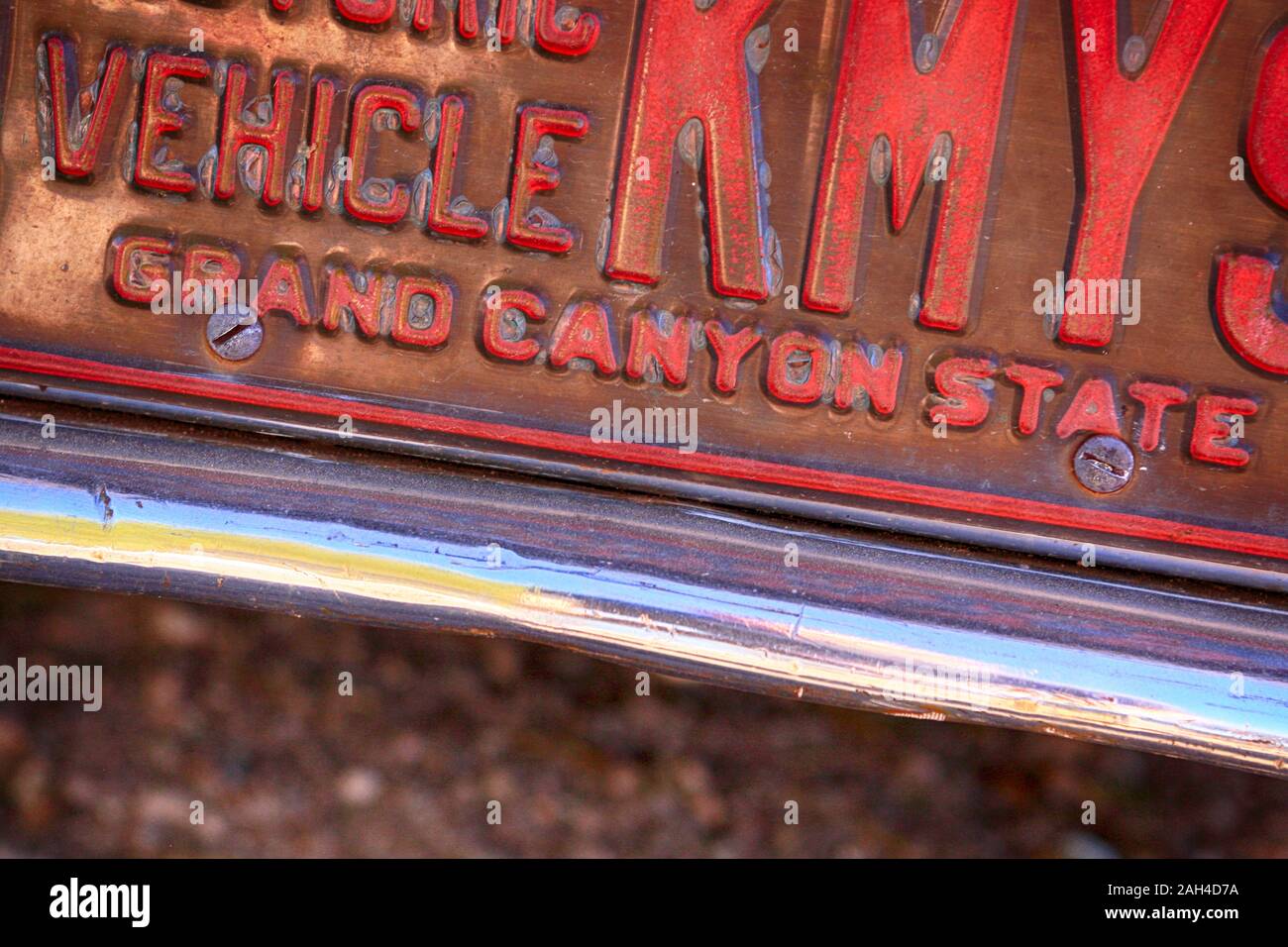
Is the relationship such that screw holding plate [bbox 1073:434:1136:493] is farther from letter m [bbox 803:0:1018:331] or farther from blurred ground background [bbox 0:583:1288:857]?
blurred ground background [bbox 0:583:1288:857]

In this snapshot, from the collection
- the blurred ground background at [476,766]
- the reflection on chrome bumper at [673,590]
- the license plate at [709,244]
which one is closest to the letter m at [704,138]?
the license plate at [709,244]

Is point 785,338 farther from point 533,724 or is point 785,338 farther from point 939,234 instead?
point 533,724

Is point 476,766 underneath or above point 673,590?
underneath

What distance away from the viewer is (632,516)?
96 cm

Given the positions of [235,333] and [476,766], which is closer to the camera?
[235,333]

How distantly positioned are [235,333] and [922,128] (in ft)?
2.20

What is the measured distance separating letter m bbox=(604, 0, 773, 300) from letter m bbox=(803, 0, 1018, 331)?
0.07m

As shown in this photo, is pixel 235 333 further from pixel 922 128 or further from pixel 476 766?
pixel 922 128

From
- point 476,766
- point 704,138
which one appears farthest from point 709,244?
point 476,766

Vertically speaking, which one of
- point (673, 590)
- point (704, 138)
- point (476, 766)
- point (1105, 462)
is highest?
point (704, 138)

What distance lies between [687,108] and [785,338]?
0.23 metres

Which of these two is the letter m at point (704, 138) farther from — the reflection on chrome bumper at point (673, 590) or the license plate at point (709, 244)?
the reflection on chrome bumper at point (673, 590)

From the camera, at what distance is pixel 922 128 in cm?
90
